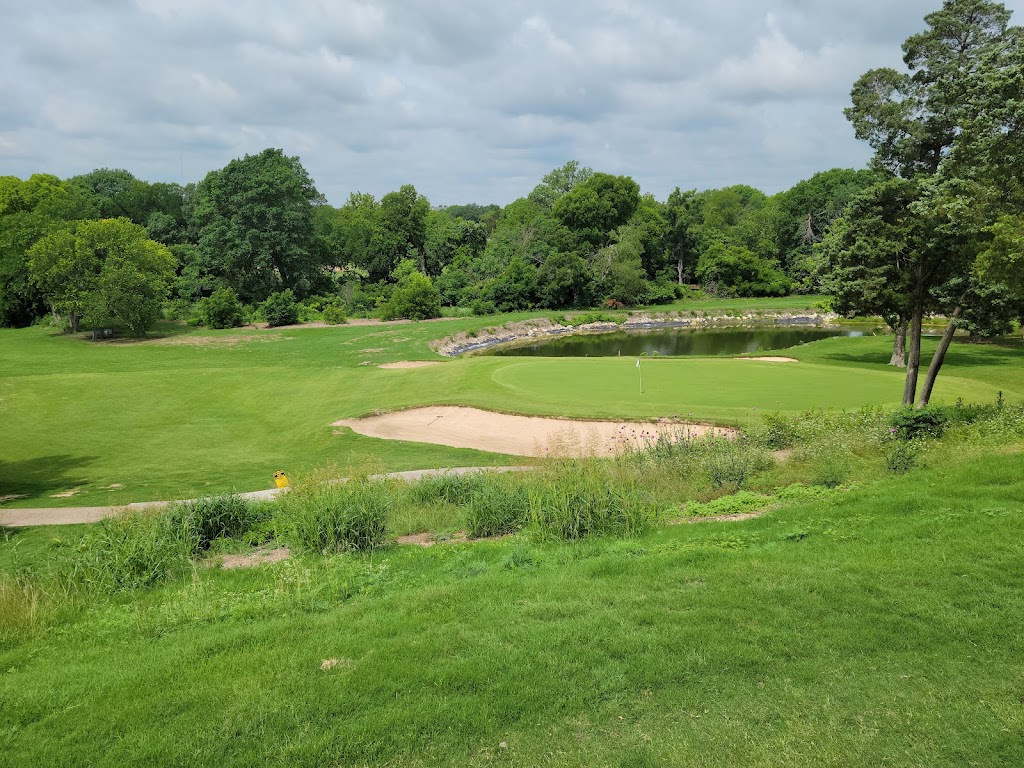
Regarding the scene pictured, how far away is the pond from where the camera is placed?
158 ft

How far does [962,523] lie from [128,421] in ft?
82.2

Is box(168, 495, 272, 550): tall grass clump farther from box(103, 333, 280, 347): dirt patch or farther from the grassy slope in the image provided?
box(103, 333, 280, 347): dirt patch

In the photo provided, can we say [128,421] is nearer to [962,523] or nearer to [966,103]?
[962,523]

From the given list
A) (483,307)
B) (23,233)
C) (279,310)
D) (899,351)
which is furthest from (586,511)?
(23,233)

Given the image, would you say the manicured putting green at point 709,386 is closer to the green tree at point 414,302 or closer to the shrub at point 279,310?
the green tree at point 414,302

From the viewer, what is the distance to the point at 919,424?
44.0 feet

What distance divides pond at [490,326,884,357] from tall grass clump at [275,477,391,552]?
1466 inches

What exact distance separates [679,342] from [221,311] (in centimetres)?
3710

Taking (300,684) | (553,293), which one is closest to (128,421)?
(300,684)

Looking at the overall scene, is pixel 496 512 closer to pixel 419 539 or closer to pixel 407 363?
pixel 419 539

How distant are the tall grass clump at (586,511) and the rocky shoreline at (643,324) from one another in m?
41.5

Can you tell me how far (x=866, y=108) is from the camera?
21.0 m

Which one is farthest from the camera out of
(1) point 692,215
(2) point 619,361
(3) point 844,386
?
(1) point 692,215

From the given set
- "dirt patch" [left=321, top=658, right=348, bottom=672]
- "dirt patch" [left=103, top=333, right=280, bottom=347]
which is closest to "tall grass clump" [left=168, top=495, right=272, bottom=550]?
"dirt patch" [left=321, top=658, right=348, bottom=672]
